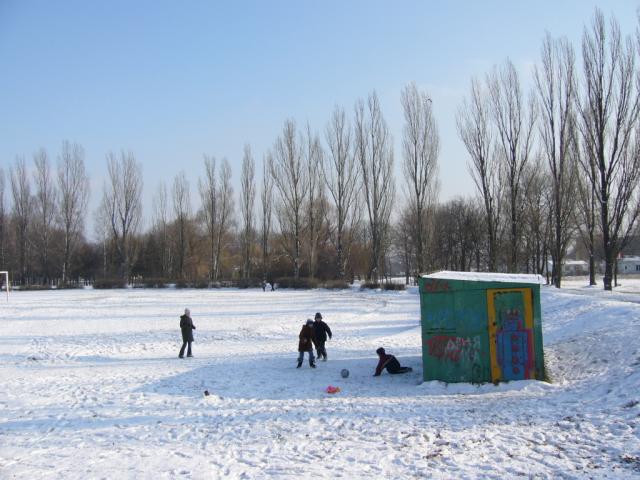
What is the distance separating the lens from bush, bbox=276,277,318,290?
151 feet

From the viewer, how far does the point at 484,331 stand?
1103 cm

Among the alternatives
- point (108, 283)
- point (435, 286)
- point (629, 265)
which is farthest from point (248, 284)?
point (629, 265)

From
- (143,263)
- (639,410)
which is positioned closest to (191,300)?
(639,410)

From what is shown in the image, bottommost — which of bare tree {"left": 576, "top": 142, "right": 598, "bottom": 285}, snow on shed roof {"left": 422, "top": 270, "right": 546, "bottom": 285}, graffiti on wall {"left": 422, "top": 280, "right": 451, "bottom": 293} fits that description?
graffiti on wall {"left": 422, "top": 280, "right": 451, "bottom": 293}

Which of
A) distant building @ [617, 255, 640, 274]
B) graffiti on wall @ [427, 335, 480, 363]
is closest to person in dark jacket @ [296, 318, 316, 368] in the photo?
graffiti on wall @ [427, 335, 480, 363]

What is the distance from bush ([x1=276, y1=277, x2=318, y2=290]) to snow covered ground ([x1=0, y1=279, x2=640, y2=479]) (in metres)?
27.6

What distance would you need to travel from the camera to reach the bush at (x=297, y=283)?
45.9 meters

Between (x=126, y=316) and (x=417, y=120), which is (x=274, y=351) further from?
(x=417, y=120)

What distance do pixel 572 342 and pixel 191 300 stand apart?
2641 cm

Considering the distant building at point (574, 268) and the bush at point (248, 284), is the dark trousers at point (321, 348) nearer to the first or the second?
the bush at point (248, 284)

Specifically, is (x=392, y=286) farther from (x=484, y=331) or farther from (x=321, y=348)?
(x=484, y=331)

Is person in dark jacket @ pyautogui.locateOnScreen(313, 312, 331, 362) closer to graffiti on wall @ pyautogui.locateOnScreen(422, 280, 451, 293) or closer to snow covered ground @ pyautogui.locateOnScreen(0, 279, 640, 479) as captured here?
snow covered ground @ pyautogui.locateOnScreen(0, 279, 640, 479)

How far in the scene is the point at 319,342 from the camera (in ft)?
47.8

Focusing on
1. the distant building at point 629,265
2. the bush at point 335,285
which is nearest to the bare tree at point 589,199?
the bush at point 335,285
